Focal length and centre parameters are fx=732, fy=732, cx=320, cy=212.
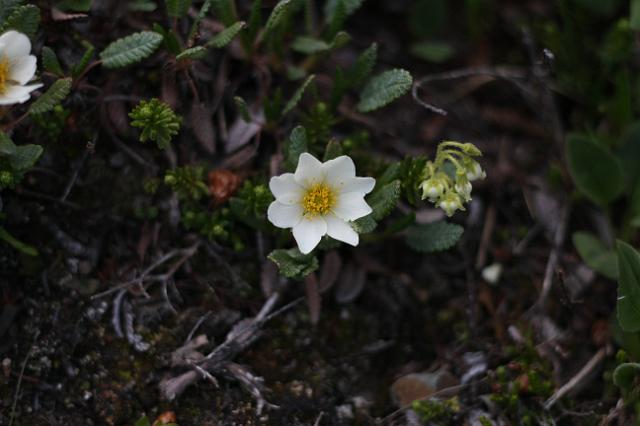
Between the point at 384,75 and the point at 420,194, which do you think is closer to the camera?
the point at 420,194

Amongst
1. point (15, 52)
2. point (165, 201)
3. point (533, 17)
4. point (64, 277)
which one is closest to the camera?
point (15, 52)

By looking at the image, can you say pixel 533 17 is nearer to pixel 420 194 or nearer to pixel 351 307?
pixel 420 194

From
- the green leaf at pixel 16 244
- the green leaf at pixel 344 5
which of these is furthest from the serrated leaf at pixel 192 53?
the green leaf at pixel 16 244

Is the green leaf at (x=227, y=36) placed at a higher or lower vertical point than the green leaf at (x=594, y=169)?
higher

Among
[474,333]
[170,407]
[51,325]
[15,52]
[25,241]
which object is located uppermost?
[15,52]

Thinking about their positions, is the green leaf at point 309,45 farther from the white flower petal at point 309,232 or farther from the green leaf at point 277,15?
the white flower petal at point 309,232

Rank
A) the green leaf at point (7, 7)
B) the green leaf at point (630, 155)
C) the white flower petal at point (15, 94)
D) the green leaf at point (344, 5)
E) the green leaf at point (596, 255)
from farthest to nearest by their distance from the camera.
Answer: the green leaf at point (630, 155) < the green leaf at point (344, 5) < the green leaf at point (596, 255) < the green leaf at point (7, 7) < the white flower petal at point (15, 94)

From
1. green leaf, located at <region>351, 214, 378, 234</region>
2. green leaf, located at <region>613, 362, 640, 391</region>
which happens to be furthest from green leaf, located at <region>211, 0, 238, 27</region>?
green leaf, located at <region>613, 362, 640, 391</region>

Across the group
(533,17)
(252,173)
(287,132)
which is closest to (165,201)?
(252,173)
